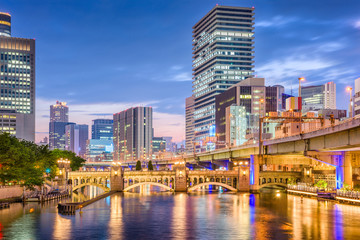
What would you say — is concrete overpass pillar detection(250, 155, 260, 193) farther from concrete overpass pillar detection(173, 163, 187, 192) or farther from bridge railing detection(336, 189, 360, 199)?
bridge railing detection(336, 189, 360, 199)

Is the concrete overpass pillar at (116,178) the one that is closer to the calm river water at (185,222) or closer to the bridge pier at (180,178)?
the bridge pier at (180,178)

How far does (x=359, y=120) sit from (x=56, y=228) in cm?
4055

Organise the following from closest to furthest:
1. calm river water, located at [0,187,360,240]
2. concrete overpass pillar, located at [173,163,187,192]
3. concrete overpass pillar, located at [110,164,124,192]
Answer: calm river water, located at [0,187,360,240] → concrete overpass pillar, located at [110,164,124,192] → concrete overpass pillar, located at [173,163,187,192]

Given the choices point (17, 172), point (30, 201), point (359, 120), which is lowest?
point (30, 201)

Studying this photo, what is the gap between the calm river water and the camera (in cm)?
4962

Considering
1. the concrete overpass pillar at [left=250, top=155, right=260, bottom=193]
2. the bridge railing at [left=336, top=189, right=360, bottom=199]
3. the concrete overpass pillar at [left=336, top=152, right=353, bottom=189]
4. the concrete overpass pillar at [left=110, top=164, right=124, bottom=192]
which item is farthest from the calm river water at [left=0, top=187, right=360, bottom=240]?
the concrete overpass pillar at [left=110, top=164, right=124, bottom=192]

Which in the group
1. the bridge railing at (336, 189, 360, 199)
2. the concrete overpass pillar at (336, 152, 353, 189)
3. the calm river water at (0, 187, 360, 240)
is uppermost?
the concrete overpass pillar at (336, 152, 353, 189)

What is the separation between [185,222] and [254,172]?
174 feet

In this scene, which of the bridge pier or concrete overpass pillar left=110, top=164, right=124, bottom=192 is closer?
concrete overpass pillar left=110, top=164, right=124, bottom=192

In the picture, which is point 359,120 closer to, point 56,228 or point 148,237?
point 148,237

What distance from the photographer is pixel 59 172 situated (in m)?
123

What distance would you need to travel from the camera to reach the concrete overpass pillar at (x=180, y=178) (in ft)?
372

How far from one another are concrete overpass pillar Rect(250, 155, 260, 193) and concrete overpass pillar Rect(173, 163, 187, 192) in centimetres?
1609

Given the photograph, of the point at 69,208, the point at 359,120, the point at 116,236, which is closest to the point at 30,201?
the point at 69,208
